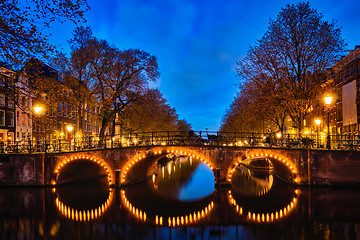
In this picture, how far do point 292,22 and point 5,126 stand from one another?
1373 inches

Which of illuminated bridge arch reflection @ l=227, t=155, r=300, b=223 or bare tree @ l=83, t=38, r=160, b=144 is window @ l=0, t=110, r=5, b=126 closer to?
bare tree @ l=83, t=38, r=160, b=144

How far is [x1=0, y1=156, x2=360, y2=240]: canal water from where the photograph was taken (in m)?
14.0

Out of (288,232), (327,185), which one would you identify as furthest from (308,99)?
(288,232)

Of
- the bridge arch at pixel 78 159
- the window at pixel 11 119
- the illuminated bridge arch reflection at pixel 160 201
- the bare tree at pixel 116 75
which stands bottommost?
the illuminated bridge arch reflection at pixel 160 201

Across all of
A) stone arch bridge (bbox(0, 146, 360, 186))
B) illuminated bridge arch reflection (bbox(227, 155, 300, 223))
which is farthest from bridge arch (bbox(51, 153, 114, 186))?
illuminated bridge arch reflection (bbox(227, 155, 300, 223))

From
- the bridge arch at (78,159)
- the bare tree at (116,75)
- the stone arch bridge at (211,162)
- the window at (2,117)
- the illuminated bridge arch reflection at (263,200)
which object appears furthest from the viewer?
the window at (2,117)

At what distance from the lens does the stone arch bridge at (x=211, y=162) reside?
2302 cm

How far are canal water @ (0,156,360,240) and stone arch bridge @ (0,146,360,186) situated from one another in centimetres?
111

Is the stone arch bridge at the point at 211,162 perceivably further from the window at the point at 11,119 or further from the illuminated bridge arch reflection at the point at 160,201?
the window at the point at 11,119

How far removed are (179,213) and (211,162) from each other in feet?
23.9

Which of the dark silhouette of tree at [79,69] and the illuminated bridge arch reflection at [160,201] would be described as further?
the dark silhouette of tree at [79,69]

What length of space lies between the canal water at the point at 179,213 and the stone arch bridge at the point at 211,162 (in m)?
1.11

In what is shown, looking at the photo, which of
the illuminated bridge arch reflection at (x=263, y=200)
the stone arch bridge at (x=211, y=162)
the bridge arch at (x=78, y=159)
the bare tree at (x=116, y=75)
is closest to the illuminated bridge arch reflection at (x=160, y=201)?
the stone arch bridge at (x=211, y=162)

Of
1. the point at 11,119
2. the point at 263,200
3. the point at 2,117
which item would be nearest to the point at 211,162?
the point at 263,200
